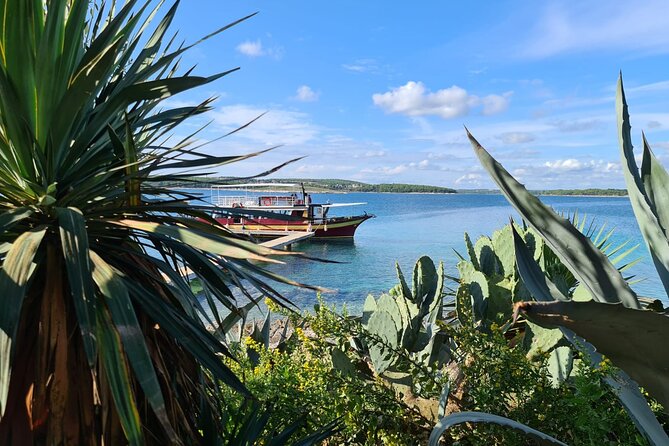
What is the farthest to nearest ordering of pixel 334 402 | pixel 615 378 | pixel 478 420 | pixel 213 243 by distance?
pixel 334 402 → pixel 615 378 → pixel 478 420 → pixel 213 243

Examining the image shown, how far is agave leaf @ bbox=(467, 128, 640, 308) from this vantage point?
139 cm

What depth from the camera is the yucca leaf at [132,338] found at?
1.11 meters

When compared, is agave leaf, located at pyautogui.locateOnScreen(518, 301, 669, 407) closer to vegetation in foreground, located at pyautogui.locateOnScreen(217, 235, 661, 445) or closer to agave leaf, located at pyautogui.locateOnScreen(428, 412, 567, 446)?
agave leaf, located at pyautogui.locateOnScreen(428, 412, 567, 446)

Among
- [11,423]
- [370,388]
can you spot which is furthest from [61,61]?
[370,388]

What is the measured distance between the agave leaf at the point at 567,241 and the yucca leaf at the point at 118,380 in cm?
109

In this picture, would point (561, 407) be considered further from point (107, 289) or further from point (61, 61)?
point (61, 61)

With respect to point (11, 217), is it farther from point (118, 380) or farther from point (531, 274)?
point (531, 274)

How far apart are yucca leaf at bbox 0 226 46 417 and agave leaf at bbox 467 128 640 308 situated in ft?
3.88

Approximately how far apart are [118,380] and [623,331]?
3.69 feet

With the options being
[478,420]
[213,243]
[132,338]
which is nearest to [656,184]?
[478,420]

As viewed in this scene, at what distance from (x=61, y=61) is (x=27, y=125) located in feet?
1.02

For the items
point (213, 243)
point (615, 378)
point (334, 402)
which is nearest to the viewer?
point (213, 243)

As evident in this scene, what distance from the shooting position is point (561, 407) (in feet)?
6.16

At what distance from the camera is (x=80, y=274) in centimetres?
109
